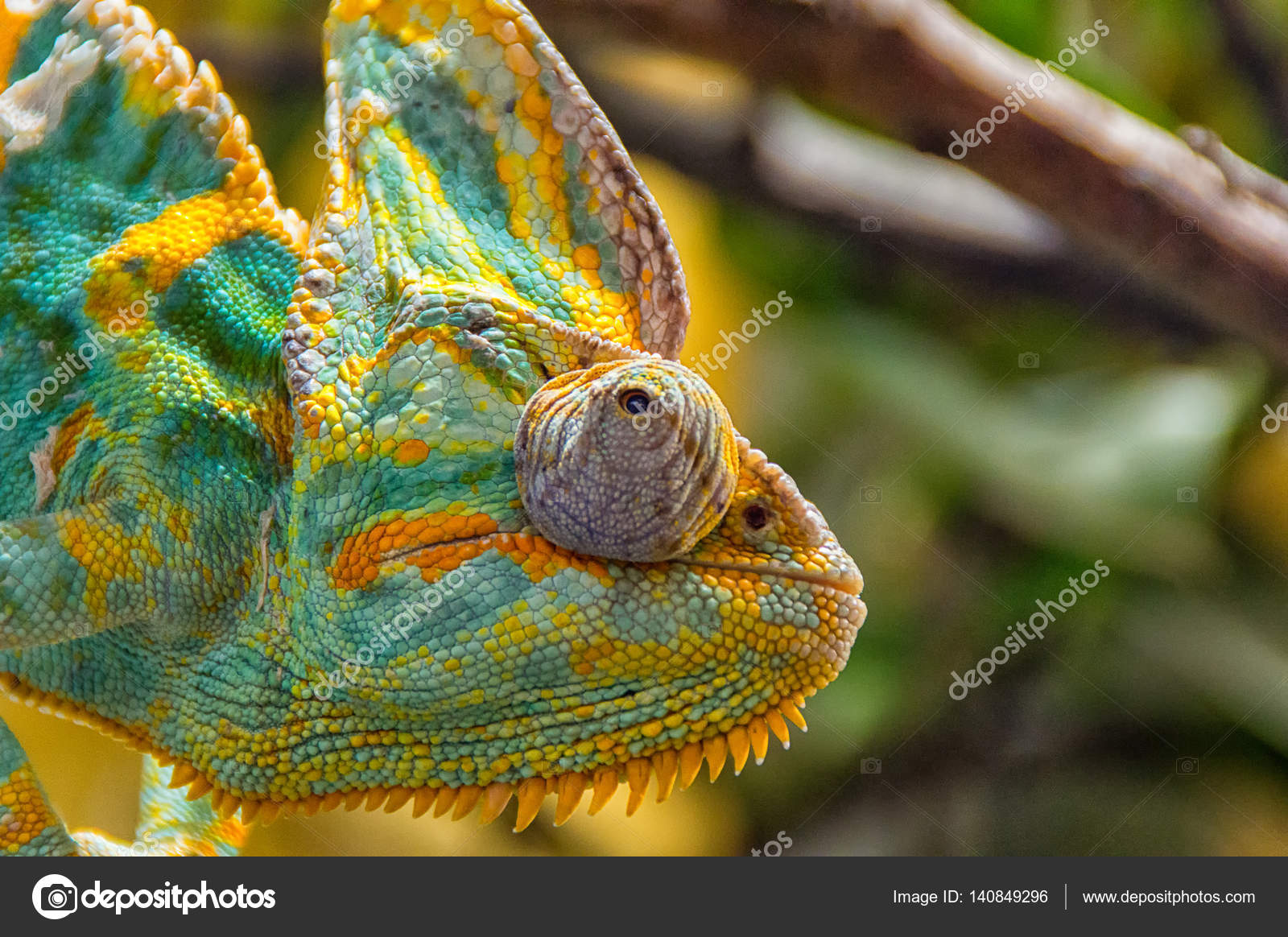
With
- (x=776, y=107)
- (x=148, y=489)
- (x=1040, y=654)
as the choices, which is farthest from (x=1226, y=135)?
Answer: (x=148, y=489)

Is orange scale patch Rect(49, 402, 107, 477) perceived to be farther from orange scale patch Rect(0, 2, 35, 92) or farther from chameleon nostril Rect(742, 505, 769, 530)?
chameleon nostril Rect(742, 505, 769, 530)

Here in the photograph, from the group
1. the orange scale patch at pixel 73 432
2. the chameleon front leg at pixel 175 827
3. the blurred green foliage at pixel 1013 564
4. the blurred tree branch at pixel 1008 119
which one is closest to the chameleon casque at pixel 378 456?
the orange scale patch at pixel 73 432

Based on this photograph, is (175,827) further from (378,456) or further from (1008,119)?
(1008,119)

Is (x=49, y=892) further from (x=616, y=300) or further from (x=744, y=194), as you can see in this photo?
(x=744, y=194)

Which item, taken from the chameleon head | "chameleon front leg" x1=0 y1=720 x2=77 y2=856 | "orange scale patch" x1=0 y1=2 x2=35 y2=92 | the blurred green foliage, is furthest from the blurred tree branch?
"chameleon front leg" x1=0 y1=720 x2=77 y2=856

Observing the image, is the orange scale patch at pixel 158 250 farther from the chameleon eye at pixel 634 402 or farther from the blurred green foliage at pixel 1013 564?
the blurred green foliage at pixel 1013 564

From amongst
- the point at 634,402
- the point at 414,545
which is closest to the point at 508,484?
the point at 414,545
